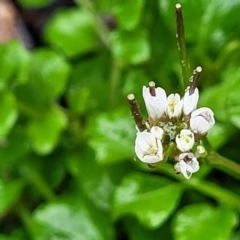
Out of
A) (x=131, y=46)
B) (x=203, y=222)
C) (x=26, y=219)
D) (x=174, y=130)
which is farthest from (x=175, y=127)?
(x=26, y=219)

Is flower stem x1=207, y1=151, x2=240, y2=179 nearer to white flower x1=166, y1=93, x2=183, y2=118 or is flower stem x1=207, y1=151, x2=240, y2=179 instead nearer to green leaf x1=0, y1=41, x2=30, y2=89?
white flower x1=166, y1=93, x2=183, y2=118

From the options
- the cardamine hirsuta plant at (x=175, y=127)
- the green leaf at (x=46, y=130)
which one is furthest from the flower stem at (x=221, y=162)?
the green leaf at (x=46, y=130)

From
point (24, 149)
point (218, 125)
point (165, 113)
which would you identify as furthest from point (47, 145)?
point (165, 113)

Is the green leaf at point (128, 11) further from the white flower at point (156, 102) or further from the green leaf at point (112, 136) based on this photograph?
the white flower at point (156, 102)

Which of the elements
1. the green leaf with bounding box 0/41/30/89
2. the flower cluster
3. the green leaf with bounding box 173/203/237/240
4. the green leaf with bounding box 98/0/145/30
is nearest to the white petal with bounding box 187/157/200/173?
the flower cluster

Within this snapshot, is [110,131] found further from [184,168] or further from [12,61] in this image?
[184,168]

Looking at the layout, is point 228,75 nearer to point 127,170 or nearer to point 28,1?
point 127,170
